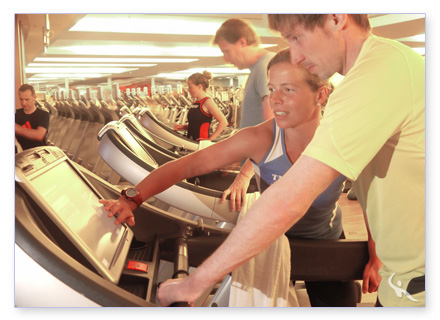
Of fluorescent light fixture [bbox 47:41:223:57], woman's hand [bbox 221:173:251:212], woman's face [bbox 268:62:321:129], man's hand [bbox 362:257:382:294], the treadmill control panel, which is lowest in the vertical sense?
man's hand [bbox 362:257:382:294]

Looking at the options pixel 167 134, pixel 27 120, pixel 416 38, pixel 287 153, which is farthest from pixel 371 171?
pixel 167 134

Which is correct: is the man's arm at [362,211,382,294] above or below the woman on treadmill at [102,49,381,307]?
below

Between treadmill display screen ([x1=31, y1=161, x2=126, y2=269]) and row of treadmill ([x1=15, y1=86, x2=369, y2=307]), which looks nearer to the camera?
row of treadmill ([x1=15, y1=86, x2=369, y2=307])

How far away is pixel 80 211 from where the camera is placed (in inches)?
50.0

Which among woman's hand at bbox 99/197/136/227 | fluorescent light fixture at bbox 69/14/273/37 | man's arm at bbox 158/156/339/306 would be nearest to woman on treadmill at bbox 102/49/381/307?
woman's hand at bbox 99/197/136/227

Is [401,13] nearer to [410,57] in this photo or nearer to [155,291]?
[410,57]

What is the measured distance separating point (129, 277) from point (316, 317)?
2.47 ft

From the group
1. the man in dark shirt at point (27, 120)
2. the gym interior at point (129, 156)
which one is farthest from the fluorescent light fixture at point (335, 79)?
the man in dark shirt at point (27, 120)

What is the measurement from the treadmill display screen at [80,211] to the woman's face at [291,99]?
0.65m

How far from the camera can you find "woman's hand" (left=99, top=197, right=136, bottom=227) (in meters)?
1.41

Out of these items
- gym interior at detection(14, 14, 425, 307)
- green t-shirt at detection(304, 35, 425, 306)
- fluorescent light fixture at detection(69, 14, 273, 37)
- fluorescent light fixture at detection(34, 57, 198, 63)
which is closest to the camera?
green t-shirt at detection(304, 35, 425, 306)

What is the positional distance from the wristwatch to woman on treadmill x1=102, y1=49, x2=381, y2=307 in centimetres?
6

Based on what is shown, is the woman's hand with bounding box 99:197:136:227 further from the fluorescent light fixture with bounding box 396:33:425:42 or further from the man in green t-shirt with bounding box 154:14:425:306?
the fluorescent light fixture with bounding box 396:33:425:42

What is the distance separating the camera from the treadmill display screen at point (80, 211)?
1140mm
